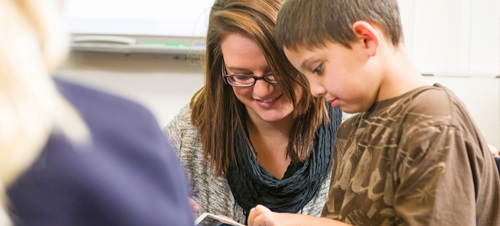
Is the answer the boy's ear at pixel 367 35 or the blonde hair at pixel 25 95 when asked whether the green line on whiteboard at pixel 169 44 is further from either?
the blonde hair at pixel 25 95

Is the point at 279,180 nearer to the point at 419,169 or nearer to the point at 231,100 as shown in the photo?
the point at 231,100

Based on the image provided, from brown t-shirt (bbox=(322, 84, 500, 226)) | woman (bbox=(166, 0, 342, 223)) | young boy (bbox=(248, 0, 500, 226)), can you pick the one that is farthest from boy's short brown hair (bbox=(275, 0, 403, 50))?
woman (bbox=(166, 0, 342, 223))

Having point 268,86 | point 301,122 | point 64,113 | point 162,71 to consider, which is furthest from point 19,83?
point 162,71

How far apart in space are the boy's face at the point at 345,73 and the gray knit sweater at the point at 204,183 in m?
0.49

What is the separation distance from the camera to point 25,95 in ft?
1.17

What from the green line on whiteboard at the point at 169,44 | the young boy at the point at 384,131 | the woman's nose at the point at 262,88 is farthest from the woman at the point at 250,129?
the green line on whiteboard at the point at 169,44

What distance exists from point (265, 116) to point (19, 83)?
3.41 ft

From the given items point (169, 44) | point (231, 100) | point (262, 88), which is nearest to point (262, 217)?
point (262, 88)

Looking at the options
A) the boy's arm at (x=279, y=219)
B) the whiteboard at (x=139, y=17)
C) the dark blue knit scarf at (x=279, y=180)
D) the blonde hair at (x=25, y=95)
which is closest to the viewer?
the blonde hair at (x=25, y=95)

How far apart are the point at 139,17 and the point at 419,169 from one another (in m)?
1.56

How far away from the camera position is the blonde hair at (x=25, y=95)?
1.16 feet

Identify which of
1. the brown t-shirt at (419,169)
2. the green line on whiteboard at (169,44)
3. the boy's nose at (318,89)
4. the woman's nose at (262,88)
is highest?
the green line on whiteboard at (169,44)

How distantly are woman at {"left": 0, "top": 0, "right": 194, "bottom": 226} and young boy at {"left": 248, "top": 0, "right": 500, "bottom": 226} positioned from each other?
0.54m

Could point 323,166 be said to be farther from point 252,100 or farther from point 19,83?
point 19,83
